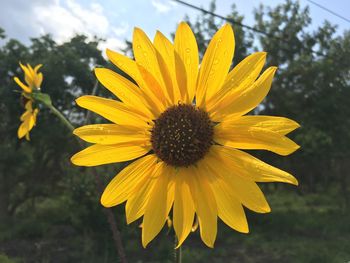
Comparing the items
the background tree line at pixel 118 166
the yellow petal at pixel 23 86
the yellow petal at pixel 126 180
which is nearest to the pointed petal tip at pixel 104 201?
the yellow petal at pixel 126 180

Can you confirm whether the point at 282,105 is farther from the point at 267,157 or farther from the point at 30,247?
the point at 30,247

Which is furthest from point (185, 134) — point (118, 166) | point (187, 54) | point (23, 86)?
point (118, 166)

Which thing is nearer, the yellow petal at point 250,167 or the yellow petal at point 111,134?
the yellow petal at point 250,167

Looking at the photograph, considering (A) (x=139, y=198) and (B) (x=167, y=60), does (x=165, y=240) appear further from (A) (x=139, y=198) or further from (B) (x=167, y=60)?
(B) (x=167, y=60)

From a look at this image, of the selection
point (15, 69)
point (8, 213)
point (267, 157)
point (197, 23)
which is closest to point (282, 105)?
point (267, 157)

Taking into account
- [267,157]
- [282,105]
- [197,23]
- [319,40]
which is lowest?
[267,157]

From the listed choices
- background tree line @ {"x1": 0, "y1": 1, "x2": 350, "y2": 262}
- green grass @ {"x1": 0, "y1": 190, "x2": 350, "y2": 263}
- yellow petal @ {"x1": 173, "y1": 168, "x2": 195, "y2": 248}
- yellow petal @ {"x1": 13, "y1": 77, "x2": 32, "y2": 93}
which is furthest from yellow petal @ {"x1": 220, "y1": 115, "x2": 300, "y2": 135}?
background tree line @ {"x1": 0, "y1": 1, "x2": 350, "y2": 262}

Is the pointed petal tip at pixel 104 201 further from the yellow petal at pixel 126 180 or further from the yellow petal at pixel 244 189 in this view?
the yellow petal at pixel 244 189
